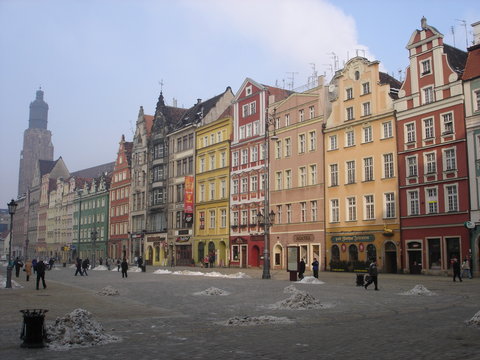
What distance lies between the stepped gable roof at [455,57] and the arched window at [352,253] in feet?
55.6

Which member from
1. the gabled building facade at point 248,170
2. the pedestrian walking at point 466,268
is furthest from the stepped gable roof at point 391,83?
the pedestrian walking at point 466,268

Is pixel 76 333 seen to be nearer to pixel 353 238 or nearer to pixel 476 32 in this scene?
pixel 353 238

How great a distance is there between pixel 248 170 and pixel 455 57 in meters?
26.1

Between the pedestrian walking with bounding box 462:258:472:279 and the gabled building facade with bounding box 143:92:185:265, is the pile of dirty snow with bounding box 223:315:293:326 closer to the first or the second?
the pedestrian walking with bounding box 462:258:472:279

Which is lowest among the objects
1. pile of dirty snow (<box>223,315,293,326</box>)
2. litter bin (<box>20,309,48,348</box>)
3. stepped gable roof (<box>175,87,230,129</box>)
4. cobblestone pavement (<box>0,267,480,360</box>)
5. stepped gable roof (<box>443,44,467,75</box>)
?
cobblestone pavement (<box>0,267,480,360</box>)

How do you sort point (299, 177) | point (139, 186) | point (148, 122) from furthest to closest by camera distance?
point (148, 122) → point (139, 186) → point (299, 177)

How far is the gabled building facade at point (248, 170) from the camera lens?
202 feet


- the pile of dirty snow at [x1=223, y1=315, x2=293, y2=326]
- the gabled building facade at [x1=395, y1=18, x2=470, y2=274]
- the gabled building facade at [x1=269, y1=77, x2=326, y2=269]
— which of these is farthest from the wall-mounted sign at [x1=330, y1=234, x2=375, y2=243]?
the pile of dirty snow at [x1=223, y1=315, x2=293, y2=326]

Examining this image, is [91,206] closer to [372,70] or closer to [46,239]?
[46,239]

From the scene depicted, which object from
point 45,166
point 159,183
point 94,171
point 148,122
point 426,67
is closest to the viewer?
point 426,67

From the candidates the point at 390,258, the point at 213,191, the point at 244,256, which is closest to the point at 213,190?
the point at 213,191

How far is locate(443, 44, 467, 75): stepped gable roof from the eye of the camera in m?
43.8

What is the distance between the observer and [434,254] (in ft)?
140

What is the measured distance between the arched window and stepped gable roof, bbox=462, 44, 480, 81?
16.8 metres
